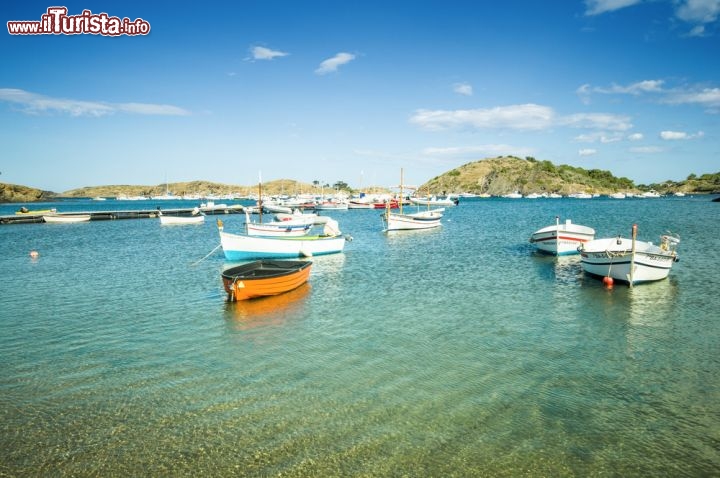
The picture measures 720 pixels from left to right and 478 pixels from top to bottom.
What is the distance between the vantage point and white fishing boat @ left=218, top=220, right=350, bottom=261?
30.4 metres

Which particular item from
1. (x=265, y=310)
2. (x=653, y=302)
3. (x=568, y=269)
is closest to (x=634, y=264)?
(x=653, y=302)

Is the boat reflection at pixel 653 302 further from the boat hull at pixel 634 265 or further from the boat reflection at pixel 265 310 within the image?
the boat reflection at pixel 265 310

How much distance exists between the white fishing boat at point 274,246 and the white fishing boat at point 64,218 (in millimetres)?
59446

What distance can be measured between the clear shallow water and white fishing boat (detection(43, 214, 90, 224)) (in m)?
62.6

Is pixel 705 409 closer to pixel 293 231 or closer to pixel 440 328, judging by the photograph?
pixel 440 328

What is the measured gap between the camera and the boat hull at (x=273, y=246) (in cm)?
3042

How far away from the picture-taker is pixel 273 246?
31.6 meters

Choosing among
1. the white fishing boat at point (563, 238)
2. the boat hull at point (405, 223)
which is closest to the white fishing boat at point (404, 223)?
the boat hull at point (405, 223)

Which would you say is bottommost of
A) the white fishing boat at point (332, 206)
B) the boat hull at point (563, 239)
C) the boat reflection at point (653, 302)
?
the boat reflection at point (653, 302)

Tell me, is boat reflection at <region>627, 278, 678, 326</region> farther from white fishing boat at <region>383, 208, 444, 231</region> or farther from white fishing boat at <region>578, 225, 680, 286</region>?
white fishing boat at <region>383, 208, 444, 231</region>

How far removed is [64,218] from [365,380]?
83.4 metres

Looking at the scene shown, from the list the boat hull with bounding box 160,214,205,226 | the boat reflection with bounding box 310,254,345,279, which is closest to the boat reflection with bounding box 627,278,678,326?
the boat reflection with bounding box 310,254,345,279

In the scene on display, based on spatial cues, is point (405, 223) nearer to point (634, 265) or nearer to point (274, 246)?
point (274, 246)

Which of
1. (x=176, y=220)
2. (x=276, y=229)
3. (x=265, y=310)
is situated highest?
(x=276, y=229)
